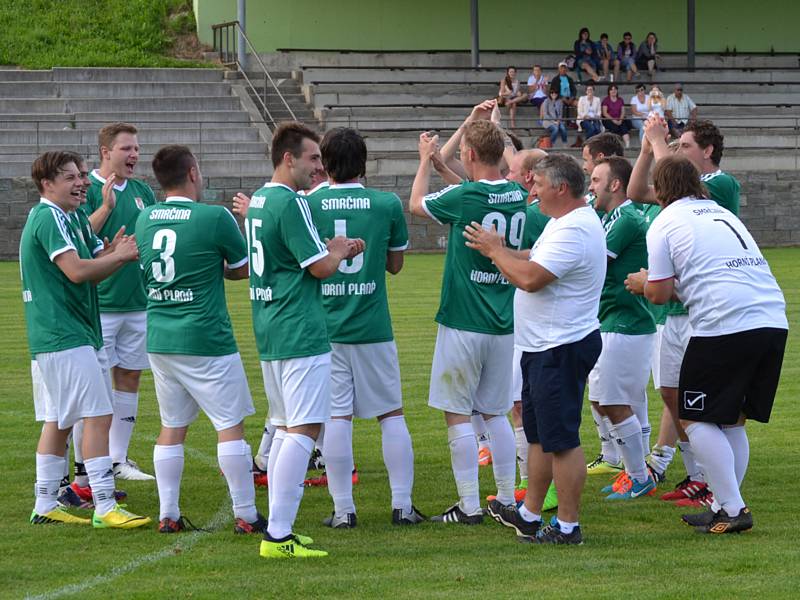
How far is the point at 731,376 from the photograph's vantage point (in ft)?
22.6

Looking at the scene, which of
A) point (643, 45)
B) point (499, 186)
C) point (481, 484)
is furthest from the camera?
point (643, 45)

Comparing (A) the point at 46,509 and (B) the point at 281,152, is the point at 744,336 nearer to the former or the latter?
(B) the point at 281,152

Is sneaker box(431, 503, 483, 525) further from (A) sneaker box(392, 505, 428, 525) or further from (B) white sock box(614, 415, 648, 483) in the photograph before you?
(B) white sock box(614, 415, 648, 483)

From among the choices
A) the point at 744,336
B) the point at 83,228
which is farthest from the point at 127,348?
the point at 744,336

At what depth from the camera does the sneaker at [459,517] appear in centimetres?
740

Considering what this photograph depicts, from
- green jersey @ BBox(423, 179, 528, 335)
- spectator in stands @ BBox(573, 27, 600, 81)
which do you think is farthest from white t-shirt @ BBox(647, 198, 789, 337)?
spectator in stands @ BBox(573, 27, 600, 81)

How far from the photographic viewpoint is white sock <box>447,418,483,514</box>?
7.36 m

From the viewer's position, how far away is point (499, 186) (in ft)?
24.0

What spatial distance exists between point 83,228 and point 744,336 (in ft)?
13.3

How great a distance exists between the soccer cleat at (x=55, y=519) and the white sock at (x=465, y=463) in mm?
2227

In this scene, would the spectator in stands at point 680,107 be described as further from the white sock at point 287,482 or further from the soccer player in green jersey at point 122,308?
the white sock at point 287,482

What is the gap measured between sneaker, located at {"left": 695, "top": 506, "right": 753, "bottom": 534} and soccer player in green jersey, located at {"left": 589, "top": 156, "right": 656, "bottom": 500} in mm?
1102

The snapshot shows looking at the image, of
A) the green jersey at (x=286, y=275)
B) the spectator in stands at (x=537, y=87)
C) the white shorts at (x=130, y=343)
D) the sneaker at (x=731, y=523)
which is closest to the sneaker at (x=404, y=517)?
the green jersey at (x=286, y=275)

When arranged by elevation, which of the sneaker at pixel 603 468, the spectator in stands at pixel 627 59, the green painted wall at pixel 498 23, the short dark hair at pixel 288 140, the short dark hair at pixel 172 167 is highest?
the green painted wall at pixel 498 23
